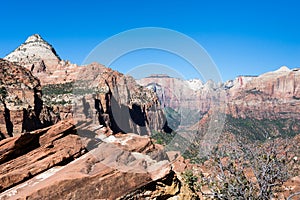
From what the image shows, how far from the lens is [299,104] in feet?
515

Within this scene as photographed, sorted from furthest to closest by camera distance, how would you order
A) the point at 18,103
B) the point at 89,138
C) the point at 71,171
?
the point at 18,103
the point at 89,138
the point at 71,171

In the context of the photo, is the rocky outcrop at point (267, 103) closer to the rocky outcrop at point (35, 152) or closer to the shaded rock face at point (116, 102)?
the shaded rock face at point (116, 102)

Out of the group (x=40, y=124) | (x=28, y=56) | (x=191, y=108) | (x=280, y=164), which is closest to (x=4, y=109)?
(x=40, y=124)

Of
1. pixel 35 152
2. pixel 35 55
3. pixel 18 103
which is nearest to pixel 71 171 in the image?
pixel 35 152

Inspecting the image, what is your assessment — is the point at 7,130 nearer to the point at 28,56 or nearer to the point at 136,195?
the point at 136,195

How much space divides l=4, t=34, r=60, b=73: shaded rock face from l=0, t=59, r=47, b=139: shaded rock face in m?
65.3

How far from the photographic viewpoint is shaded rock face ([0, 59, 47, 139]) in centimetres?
3612

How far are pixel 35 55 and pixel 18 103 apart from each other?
294 ft

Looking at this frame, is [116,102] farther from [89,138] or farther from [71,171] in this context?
[71,171]

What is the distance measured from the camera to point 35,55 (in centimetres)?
12150

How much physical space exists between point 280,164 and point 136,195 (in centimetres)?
708

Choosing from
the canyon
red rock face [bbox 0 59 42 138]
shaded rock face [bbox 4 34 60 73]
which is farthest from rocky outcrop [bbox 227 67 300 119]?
red rock face [bbox 0 59 42 138]

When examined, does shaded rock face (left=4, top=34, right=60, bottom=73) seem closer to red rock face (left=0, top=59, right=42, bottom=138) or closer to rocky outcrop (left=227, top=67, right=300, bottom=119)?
red rock face (left=0, top=59, right=42, bottom=138)

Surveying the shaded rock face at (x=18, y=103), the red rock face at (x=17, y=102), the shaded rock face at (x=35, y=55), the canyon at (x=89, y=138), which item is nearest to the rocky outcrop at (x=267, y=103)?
the canyon at (x=89, y=138)
